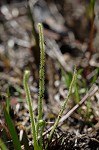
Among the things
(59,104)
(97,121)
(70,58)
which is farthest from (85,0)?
(97,121)

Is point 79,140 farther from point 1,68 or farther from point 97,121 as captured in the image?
point 1,68

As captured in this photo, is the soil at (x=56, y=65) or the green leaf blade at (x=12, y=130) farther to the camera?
the soil at (x=56, y=65)

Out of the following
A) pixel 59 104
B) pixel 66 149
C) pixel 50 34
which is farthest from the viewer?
pixel 50 34

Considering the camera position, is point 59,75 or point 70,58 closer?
point 59,75

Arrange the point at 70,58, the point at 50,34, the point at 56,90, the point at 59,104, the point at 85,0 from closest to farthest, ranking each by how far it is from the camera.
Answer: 1. the point at 59,104
2. the point at 56,90
3. the point at 70,58
4. the point at 50,34
5. the point at 85,0

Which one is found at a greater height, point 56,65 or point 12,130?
point 56,65

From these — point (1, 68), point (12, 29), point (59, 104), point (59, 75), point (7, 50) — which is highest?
point (12, 29)

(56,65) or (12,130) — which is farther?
(56,65)

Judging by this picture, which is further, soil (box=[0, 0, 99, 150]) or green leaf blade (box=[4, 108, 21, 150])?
soil (box=[0, 0, 99, 150])

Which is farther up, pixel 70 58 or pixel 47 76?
pixel 70 58

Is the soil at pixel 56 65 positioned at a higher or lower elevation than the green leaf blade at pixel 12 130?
higher

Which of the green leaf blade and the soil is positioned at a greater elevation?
the soil
